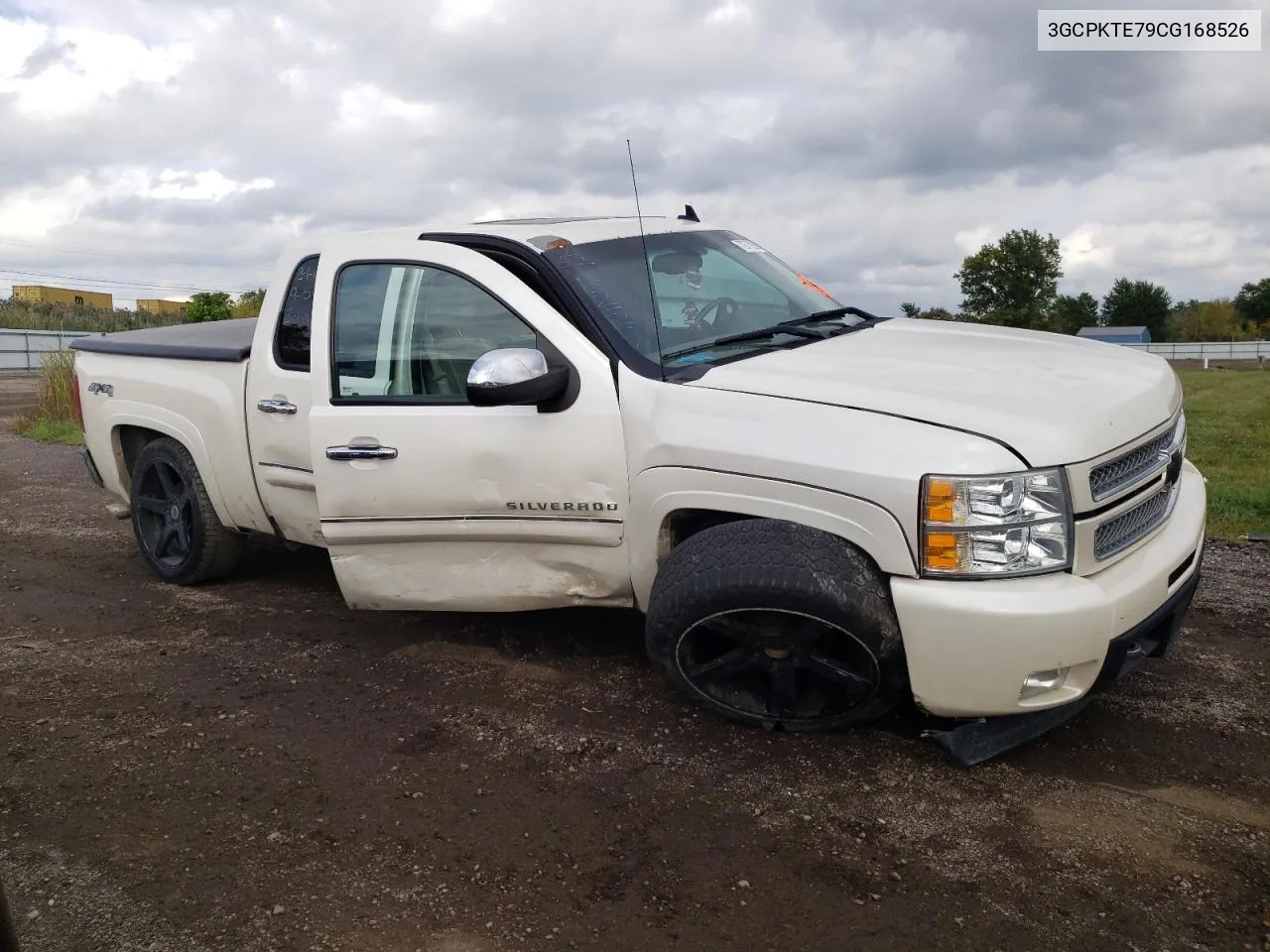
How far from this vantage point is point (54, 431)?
1357 cm

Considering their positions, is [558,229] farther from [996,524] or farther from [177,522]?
[177,522]

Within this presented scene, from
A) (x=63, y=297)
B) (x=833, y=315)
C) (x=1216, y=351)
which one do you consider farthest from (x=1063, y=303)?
(x=833, y=315)

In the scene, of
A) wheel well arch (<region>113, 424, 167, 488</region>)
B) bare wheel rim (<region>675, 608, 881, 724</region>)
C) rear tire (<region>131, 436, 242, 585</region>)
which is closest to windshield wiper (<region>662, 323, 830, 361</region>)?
bare wheel rim (<region>675, 608, 881, 724</region>)

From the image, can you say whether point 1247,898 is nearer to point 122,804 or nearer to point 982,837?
point 982,837

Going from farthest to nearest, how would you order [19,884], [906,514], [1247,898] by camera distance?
[906,514] → [19,884] → [1247,898]

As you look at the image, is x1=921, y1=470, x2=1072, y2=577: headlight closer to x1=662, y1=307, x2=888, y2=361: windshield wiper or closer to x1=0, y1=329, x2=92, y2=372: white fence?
x1=662, y1=307, x2=888, y2=361: windshield wiper

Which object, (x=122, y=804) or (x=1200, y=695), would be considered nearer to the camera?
(x=122, y=804)

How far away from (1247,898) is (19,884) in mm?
3215

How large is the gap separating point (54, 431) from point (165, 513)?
353 inches

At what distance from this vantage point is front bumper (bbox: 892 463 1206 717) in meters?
3.11

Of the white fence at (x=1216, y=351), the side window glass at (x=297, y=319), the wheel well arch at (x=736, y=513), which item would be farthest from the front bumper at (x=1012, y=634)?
the white fence at (x=1216, y=351)

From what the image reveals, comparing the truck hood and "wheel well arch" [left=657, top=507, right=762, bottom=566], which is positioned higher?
the truck hood

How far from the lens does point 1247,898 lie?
2.74 meters

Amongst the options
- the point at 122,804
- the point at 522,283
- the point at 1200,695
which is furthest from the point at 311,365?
the point at 1200,695
